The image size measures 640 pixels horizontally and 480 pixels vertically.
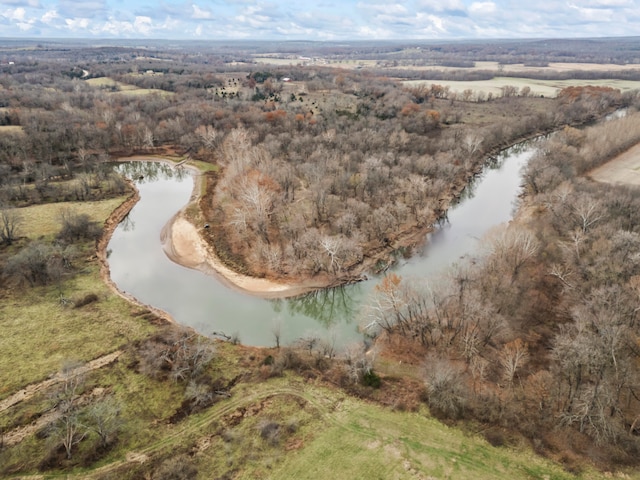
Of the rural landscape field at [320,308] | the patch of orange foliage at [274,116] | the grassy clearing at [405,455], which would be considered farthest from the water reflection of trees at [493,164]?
the grassy clearing at [405,455]

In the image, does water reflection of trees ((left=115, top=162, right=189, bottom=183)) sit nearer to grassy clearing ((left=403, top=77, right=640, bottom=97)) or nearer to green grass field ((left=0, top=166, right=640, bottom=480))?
green grass field ((left=0, top=166, right=640, bottom=480))

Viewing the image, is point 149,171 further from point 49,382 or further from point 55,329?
point 49,382

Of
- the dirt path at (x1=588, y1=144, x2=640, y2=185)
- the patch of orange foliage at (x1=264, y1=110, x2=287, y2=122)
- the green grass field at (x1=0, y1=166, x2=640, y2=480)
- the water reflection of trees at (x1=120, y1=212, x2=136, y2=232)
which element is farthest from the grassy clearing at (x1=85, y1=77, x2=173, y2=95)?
the dirt path at (x1=588, y1=144, x2=640, y2=185)

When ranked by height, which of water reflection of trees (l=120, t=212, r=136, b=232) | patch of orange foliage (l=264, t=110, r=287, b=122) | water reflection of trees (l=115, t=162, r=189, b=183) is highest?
patch of orange foliage (l=264, t=110, r=287, b=122)

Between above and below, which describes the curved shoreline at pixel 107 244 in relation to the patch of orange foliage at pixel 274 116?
below

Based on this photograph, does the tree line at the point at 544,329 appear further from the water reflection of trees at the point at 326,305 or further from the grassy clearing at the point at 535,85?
the grassy clearing at the point at 535,85

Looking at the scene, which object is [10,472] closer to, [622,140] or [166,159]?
[166,159]

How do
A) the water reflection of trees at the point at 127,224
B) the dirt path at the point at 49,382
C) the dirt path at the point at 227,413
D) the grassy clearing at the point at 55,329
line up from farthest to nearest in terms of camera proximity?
the water reflection of trees at the point at 127,224 < the grassy clearing at the point at 55,329 < the dirt path at the point at 49,382 < the dirt path at the point at 227,413
